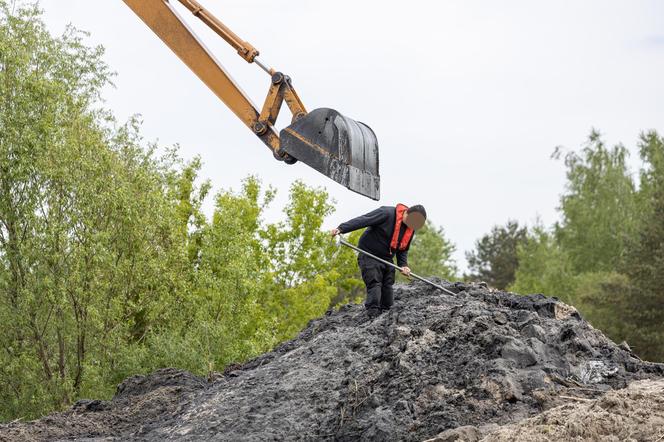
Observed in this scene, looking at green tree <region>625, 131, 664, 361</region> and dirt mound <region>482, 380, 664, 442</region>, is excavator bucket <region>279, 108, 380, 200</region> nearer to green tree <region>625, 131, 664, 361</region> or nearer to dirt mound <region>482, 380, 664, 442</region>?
dirt mound <region>482, 380, 664, 442</region>

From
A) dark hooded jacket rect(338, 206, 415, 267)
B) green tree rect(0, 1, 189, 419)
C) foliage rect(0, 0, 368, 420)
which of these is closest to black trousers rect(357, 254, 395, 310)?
dark hooded jacket rect(338, 206, 415, 267)

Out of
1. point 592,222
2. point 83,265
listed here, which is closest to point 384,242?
point 83,265

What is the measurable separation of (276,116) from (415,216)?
2061 millimetres

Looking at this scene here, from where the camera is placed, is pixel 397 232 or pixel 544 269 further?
pixel 544 269

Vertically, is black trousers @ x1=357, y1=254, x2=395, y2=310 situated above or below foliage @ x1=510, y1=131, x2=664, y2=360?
below

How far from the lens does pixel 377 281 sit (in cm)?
1172

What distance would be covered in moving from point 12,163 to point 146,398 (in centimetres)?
773

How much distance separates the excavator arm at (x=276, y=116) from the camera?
9133 mm

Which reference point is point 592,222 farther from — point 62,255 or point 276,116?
point 276,116

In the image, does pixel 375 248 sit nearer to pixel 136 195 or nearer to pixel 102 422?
pixel 102 422

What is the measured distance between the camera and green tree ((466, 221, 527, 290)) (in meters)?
58.0

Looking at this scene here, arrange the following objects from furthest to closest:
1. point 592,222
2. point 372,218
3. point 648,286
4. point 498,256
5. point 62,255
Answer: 1. point 498,256
2. point 592,222
3. point 648,286
4. point 62,255
5. point 372,218

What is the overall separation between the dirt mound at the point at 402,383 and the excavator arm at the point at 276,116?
1686 millimetres

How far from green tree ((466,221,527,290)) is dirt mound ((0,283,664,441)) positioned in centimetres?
4682
